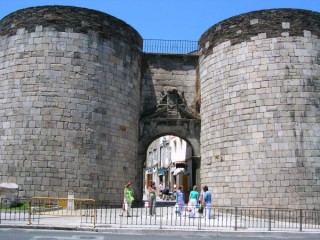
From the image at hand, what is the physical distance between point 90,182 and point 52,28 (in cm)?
612

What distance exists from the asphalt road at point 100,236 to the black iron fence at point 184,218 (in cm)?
61

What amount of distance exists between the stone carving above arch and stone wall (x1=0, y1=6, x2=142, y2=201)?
1493 millimetres

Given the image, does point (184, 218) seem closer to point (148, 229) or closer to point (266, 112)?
point (148, 229)

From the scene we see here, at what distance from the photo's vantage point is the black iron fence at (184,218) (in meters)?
11.1

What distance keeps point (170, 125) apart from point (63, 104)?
515 cm

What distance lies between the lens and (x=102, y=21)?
16.7m

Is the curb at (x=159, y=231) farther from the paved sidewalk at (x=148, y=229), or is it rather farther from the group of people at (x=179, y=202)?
the group of people at (x=179, y=202)

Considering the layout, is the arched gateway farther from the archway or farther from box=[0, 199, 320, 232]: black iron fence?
the archway

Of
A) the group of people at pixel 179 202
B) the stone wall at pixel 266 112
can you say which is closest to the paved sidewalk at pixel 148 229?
the group of people at pixel 179 202

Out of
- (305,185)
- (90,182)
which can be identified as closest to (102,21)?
(90,182)

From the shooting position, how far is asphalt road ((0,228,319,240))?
8680 mm

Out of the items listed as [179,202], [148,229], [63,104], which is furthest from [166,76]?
[148,229]

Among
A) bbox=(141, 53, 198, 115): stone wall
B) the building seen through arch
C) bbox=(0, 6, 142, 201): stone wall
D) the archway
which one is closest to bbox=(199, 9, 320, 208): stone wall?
the archway

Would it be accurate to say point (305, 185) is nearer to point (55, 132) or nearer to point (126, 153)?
point (126, 153)
